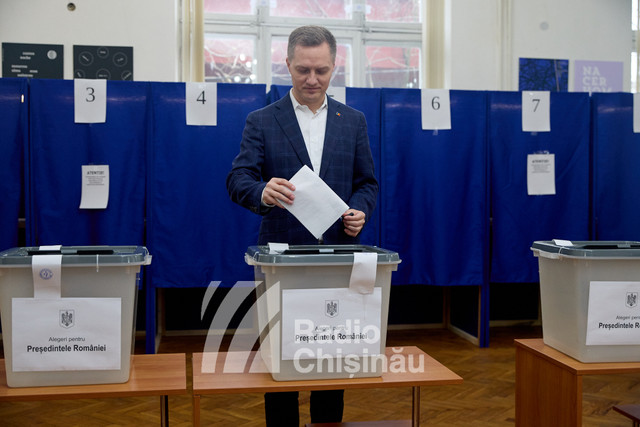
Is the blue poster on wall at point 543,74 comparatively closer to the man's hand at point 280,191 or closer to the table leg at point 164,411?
the man's hand at point 280,191

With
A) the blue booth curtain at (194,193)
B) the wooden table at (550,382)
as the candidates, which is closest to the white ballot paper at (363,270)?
the wooden table at (550,382)

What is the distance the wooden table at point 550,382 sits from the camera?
1491 mm

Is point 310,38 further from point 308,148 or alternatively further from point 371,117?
point 371,117

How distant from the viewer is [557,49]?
16.7 ft

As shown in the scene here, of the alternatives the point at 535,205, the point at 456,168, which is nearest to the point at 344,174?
the point at 456,168

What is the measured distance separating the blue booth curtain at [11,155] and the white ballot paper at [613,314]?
300 cm

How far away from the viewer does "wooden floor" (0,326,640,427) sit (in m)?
2.46

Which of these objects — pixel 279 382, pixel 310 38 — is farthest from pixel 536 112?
pixel 279 382

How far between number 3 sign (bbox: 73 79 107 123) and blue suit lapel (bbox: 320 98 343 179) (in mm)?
2066

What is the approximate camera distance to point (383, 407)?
2.61 metres

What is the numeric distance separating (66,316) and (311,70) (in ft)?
2.84

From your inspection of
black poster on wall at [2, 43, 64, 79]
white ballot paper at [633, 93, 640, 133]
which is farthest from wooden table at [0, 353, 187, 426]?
black poster on wall at [2, 43, 64, 79]

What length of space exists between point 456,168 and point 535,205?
0.55 meters

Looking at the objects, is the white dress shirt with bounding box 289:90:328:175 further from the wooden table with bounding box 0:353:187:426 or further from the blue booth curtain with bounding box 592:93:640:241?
the blue booth curtain with bounding box 592:93:640:241
